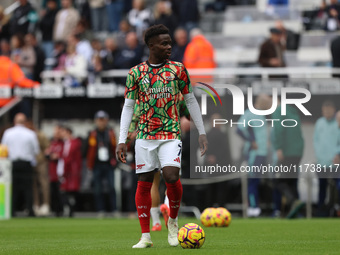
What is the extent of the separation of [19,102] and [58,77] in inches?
47.7

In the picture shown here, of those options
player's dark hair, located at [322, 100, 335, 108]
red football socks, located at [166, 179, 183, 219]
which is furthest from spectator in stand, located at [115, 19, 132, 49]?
red football socks, located at [166, 179, 183, 219]

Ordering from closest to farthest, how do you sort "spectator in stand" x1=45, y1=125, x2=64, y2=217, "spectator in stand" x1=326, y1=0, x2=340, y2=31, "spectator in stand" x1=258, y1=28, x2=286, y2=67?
1. "spectator in stand" x1=258, y1=28, x2=286, y2=67
2. "spectator in stand" x1=45, y1=125, x2=64, y2=217
3. "spectator in stand" x1=326, y1=0, x2=340, y2=31

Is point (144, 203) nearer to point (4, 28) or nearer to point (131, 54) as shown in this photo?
point (131, 54)

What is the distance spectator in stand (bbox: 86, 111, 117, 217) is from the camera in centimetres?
2025

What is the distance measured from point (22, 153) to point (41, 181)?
1.66 metres

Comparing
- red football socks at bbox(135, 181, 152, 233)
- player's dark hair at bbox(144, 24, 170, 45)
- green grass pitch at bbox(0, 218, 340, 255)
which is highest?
player's dark hair at bbox(144, 24, 170, 45)

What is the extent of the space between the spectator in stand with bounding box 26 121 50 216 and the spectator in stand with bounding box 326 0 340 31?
8386mm

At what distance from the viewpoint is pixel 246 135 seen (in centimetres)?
1842

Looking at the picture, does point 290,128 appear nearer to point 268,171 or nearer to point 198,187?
point 268,171

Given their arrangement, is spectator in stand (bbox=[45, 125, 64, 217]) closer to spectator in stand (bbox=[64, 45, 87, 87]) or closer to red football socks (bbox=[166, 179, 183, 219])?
spectator in stand (bbox=[64, 45, 87, 87])

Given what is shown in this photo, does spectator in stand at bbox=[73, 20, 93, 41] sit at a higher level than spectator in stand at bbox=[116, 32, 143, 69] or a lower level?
higher

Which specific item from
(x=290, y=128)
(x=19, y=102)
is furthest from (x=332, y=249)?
(x=19, y=102)

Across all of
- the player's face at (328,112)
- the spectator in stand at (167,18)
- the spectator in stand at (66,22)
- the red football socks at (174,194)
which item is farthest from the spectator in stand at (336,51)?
the red football socks at (174,194)

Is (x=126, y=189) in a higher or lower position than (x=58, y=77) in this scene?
lower
